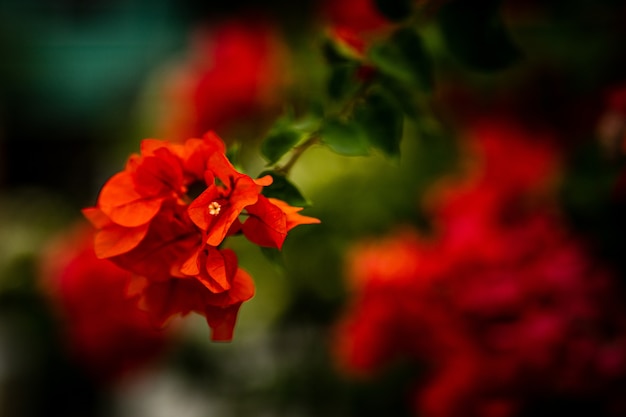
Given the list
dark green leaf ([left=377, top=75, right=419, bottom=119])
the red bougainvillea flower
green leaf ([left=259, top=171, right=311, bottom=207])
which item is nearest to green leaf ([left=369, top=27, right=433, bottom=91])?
dark green leaf ([left=377, top=75, right=419, bottom=119])

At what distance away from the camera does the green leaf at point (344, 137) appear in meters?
0.34

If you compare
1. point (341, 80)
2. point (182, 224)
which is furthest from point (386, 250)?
point (182, 224)

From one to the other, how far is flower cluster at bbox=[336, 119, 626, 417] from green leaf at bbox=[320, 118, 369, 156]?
20 cm

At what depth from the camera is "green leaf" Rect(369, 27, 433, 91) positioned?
1.30ft

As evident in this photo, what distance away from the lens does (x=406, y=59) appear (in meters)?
0.41

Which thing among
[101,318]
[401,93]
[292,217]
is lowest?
[101,318]

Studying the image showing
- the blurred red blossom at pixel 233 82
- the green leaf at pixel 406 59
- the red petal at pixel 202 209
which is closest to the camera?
the red petal at pixel 202 209

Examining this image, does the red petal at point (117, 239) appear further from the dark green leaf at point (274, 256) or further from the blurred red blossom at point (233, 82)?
the blurred red blossom at point (233, 82)

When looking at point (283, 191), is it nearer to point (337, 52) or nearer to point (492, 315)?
point (337, 52)

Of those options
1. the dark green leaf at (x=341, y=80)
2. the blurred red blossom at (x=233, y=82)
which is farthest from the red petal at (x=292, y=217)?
the blurred red blossom at (x=233, y=82)

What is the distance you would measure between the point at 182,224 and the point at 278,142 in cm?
6

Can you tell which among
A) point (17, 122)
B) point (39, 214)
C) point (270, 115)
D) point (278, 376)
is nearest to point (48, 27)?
point (17, 122)

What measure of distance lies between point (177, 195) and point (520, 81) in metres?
0.61

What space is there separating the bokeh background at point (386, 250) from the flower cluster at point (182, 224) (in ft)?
0.11
